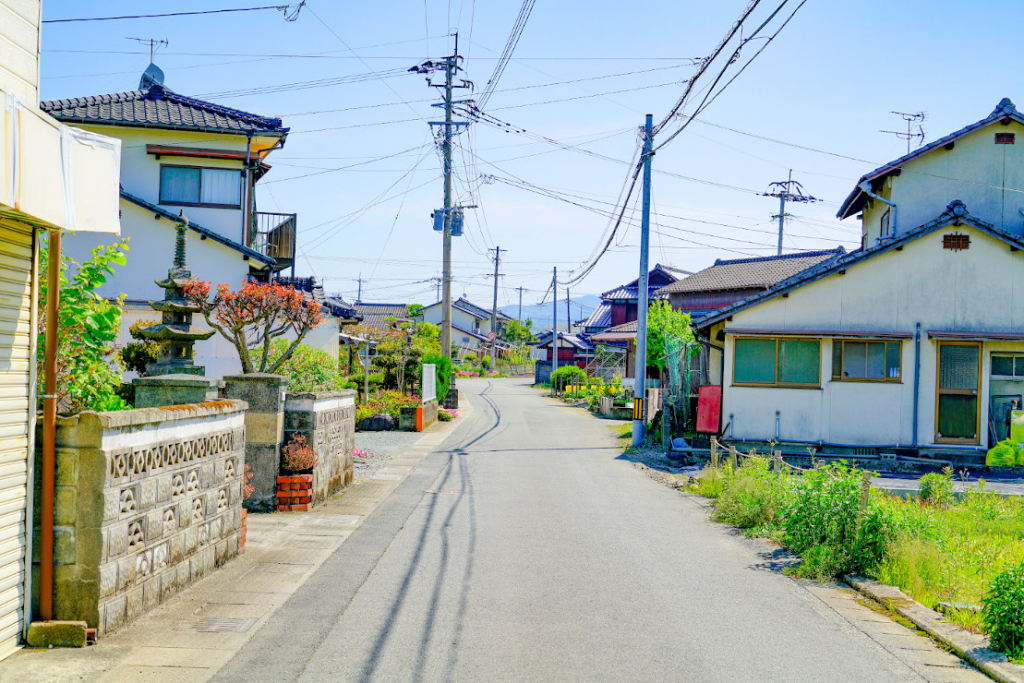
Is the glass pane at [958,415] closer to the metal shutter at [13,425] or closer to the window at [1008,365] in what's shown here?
the window at [1008,365]

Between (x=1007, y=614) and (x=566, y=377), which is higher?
(x=566, y=377)

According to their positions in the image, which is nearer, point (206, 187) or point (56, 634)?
point (56, 634)

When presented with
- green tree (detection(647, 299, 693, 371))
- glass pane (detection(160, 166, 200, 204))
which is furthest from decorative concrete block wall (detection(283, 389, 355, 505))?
green tree (detection(647, 299, 693, 371))

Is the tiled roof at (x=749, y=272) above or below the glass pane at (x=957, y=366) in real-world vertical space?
above

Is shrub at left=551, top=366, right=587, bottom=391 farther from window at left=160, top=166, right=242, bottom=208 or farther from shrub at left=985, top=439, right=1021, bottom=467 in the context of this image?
shrub at left=985, top=439, right=1021, bottom=467

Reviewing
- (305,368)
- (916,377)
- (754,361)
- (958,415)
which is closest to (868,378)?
(916,377)

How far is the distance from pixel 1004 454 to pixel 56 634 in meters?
18.2

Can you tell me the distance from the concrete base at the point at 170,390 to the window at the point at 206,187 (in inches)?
655

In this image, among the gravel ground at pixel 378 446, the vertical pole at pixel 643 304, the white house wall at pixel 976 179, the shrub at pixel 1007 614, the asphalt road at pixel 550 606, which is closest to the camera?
the asphalt road at pixel 550 606

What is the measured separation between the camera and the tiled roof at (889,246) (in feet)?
58.8

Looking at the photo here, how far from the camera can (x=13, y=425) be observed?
5305 mm

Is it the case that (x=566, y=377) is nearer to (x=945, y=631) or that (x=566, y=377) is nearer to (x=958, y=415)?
(x=958, y=415)

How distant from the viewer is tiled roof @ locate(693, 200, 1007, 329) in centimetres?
1792

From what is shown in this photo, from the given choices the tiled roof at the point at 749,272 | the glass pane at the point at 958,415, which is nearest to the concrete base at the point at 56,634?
the glass pane at the point at 958,415
